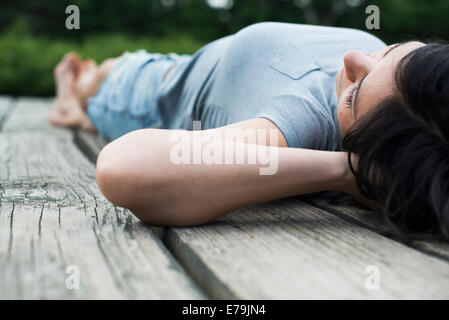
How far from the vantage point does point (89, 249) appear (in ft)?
2.72

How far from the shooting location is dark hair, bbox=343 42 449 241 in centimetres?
92

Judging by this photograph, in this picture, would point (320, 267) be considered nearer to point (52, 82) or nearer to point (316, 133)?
point (316, 133)

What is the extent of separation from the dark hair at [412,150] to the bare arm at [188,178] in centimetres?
9

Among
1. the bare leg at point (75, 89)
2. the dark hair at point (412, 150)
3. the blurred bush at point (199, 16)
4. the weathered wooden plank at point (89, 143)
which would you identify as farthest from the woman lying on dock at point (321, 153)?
the blurred bush at point (199, 16)

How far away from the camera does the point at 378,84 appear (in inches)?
40.8

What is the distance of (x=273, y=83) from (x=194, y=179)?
508 mm

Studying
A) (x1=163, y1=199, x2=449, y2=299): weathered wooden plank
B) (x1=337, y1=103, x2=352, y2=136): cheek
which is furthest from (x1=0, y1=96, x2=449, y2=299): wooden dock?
(x1=337, y1=103, x2=352, y2=136): cheek

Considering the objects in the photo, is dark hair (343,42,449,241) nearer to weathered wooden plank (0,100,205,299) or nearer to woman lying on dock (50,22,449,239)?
woman lying on dock (50,22,449,239)

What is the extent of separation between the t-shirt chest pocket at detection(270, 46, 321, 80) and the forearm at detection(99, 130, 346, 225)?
1.35 ft

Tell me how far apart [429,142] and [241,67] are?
0.73m

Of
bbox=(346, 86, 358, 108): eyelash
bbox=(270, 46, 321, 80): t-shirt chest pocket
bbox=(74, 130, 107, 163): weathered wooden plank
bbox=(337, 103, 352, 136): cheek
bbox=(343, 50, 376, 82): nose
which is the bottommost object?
bbox=(74, 130, 107, 163): weathered wooden plank

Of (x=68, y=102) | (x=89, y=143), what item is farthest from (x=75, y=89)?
(x=89, y=143)

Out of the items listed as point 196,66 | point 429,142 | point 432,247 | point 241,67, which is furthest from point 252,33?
point 432,247

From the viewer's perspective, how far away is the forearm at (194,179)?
0.94 m
